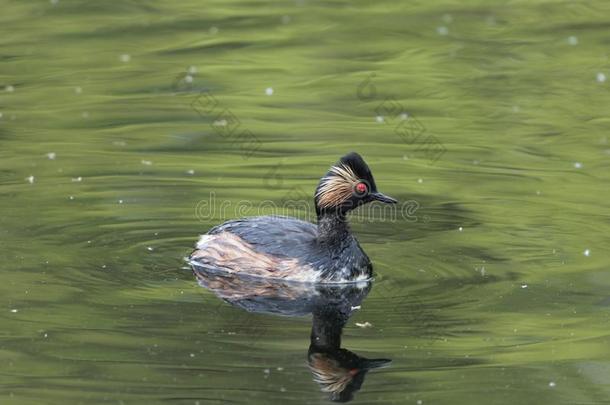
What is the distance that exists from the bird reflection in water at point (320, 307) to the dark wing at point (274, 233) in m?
0.27

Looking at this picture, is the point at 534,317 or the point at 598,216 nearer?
the point at 534,317

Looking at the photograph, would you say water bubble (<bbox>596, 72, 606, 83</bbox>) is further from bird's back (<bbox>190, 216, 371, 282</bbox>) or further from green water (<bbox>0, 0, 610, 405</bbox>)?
bird's back (<bbox>190, 216, 371, 282</bbox>)

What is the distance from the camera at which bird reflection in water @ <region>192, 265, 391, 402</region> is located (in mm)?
8055

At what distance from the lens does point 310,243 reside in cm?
1041

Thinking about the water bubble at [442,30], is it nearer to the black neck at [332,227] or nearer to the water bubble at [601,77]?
the water bubble at [601,77]

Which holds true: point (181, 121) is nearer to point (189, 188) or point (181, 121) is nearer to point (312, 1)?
point (189, 188)

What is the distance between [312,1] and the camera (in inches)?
787

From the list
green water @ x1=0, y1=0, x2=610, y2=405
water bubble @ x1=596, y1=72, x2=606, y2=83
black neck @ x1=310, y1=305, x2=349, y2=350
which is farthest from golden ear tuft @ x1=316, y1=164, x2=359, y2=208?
water bubble @ x1=596, y1=72, x2=606, y2=83

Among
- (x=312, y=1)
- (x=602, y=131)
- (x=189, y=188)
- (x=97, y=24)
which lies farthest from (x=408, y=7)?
(x=189, y=188)

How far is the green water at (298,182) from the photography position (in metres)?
8.16

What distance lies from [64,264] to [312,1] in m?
10.7

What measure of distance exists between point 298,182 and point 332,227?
2151 millimetres

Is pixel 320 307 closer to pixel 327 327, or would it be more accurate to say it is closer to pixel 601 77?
pixel 327 327

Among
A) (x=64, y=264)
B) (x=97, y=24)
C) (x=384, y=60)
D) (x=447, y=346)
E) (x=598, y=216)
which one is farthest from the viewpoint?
(x=97, y=24)
